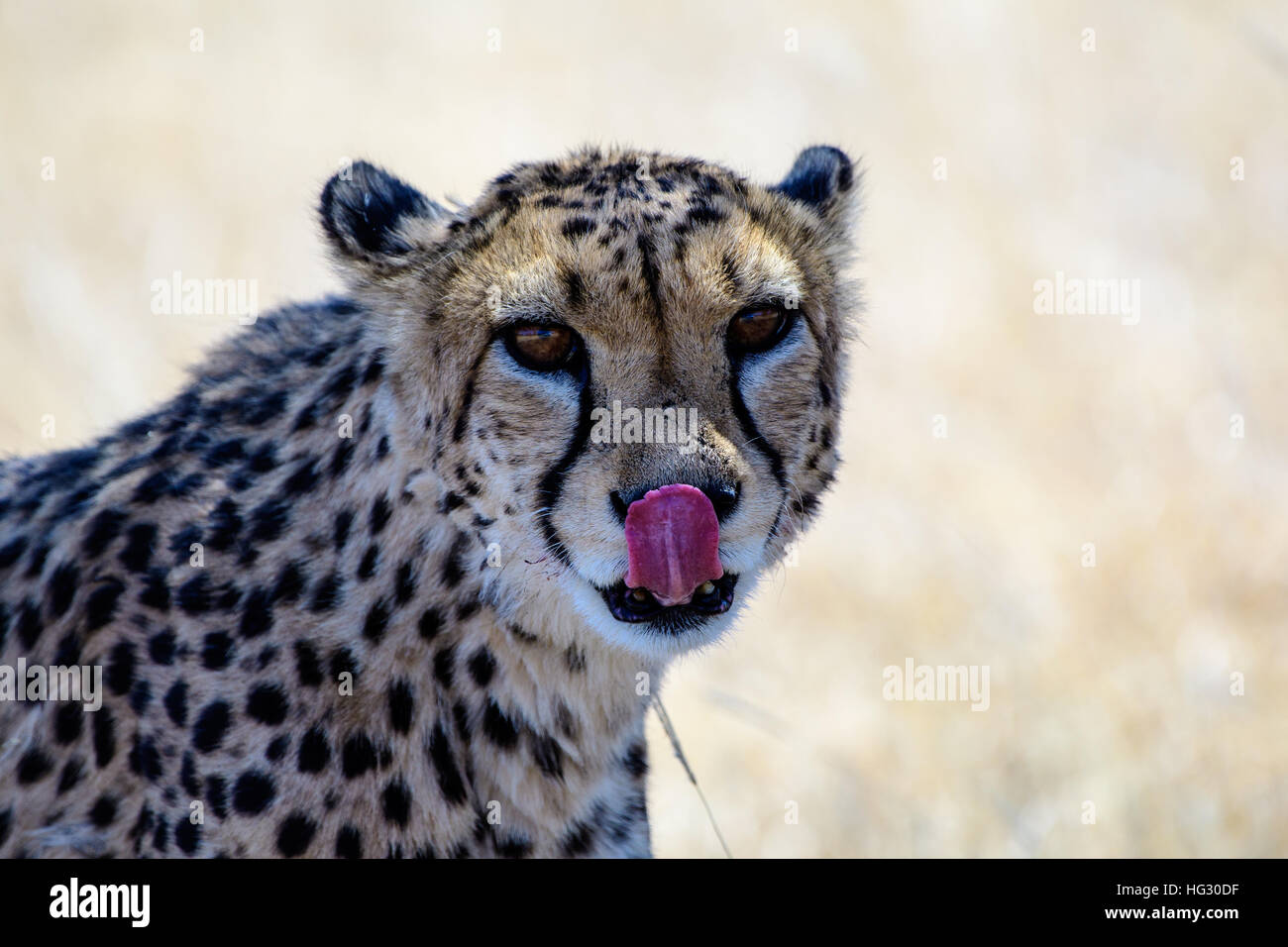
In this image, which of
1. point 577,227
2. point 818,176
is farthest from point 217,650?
point 818,176

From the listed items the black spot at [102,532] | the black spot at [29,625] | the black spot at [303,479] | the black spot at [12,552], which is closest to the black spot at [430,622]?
the black spot at [303,479]

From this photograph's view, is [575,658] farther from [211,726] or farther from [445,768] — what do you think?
[211,726]

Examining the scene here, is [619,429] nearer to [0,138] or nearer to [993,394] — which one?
[993,394]

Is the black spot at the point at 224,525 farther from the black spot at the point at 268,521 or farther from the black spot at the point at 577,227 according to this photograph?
the black spot at the point at 577,227

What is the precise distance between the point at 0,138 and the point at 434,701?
836cm

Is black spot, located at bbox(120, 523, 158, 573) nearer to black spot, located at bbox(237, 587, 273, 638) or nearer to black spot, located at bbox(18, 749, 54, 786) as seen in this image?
black spot, located at bbox(237, 587, 273, 638)

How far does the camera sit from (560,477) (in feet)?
9.34

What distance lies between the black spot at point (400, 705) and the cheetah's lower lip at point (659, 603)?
1.40 feet

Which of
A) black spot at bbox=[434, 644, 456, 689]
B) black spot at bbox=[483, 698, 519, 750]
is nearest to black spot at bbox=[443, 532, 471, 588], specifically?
black spot at bbox=[434, 644, 456, 689]

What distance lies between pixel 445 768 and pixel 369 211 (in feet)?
3.51

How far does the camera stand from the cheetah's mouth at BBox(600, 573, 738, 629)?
→ 283cm

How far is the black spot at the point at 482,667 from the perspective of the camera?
3018 millimetres

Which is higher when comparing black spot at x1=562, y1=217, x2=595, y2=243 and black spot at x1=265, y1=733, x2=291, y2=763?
black spot at x1=562, y1=217, x2=595, y2=243
